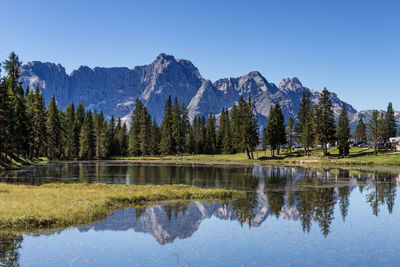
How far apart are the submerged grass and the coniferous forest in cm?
4372

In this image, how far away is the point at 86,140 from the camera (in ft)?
436

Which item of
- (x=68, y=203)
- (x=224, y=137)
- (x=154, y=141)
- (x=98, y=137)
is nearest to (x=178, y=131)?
(x=154, y=141)

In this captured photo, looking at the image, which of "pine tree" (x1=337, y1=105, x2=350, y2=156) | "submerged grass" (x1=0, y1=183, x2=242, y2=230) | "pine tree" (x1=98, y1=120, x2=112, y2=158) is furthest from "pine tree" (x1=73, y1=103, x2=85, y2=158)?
"submerged grass" (x1=0, y1=183, x2=242, y2=230)

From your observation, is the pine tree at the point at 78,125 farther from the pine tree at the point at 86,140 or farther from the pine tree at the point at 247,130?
the pine tree at the point at 247,130

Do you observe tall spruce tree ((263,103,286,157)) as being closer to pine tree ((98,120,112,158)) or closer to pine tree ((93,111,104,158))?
pine tree ((98,120,112,158))

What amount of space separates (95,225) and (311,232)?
14161 millimetres

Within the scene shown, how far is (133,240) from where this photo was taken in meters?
21.8

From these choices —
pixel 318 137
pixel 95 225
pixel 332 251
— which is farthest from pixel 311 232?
pixel 318 137

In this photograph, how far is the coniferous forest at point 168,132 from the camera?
92.9 m

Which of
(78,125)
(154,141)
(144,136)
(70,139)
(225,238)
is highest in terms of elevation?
(78,125)

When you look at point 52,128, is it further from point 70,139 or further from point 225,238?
point 225,238

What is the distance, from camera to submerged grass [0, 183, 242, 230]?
23.3 meters

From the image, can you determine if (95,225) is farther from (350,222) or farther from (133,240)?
(350,222)

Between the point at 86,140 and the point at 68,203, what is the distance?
109 meters
